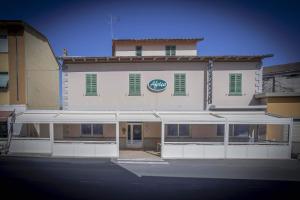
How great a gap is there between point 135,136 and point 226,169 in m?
7.72

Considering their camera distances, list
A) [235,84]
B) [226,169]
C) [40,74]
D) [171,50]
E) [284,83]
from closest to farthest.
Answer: [226,169], [235,84], [40,74], [171,50], [284,83]

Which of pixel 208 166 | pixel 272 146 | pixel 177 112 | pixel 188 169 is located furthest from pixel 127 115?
pixel 272 146

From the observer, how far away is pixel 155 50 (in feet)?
61.3

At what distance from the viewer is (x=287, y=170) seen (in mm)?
11203

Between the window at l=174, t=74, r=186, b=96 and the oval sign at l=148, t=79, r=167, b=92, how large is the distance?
99 centimetres

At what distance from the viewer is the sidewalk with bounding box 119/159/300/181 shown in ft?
33.4

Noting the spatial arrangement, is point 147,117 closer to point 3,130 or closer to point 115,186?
point 115,186

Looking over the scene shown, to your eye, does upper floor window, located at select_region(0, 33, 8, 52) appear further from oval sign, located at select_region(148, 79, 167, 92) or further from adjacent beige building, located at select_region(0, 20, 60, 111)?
oval sign, located at select_region(148, 79, 167, 92)

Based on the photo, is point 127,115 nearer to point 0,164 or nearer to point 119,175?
point 119,175

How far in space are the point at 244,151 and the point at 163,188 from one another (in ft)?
26.0

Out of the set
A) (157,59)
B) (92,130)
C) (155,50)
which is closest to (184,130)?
(157,59)

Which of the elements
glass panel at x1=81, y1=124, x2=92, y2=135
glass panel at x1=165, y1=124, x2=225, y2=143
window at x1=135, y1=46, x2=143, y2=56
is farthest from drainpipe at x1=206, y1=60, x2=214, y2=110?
glass panel at x1=81, y1=124, x2=92, y2=135

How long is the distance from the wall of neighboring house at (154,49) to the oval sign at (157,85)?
4619 mm

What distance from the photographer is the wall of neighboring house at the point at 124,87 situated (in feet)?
50.3
